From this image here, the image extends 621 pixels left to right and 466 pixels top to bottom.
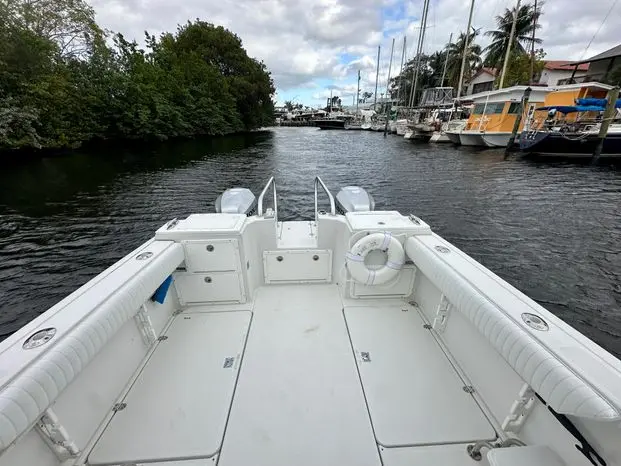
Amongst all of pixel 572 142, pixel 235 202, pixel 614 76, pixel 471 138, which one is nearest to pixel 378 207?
pixel 235 202

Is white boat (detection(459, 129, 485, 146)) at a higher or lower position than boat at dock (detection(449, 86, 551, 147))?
lower

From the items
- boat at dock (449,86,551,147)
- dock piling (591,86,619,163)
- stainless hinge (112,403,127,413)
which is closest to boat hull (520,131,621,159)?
dock piling (591,86,619,163)

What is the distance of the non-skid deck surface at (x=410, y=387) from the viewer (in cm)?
158

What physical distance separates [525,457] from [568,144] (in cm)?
1754

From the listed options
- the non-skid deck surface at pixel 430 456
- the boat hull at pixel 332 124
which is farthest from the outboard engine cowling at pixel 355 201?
the boat hull at pixel 332 124

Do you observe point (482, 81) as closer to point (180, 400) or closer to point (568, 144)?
point (568, 144)

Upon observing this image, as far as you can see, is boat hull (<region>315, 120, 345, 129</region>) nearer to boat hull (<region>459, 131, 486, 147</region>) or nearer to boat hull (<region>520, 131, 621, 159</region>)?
boat hull (<region>459, 131, 486, 147</region>)

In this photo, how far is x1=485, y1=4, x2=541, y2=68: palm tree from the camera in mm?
25672

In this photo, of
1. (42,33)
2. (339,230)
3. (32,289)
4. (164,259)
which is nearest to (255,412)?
(164,259)

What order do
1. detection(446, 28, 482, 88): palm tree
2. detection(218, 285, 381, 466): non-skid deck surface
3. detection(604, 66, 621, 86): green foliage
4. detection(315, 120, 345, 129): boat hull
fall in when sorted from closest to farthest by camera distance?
detection(218, 285, 381, 466): non-skid deck surface → detection(604, 66, 621, 86): green foliage → detection(446, 28, 482, 88): palm tree → detection(315, 120, 345, 129): boat hull

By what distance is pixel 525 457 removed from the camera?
3.98 ft

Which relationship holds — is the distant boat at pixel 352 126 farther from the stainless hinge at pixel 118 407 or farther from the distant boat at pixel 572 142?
the stainless hinge at pixel 118 407

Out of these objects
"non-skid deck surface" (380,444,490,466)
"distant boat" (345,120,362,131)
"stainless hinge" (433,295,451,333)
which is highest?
"stainless hinge" (433,295,451,333)

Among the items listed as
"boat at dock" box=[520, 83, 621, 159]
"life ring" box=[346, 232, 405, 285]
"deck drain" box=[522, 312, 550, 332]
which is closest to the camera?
"deck drain" box=[522, 312, 550, 332]
